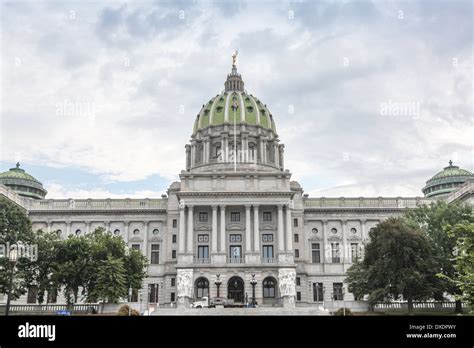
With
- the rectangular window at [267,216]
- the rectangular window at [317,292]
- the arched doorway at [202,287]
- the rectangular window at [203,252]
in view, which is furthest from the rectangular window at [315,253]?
the arched doorway at [202,287]

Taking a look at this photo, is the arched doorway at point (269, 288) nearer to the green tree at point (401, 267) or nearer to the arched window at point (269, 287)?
the arched window at point (269, 287)

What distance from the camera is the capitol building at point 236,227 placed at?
242 ft

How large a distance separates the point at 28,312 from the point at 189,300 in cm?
2489

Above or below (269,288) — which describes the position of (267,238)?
above

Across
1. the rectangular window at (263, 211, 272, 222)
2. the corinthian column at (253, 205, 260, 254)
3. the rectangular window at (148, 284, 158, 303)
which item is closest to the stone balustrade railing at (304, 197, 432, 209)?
the rectangular window at (263, 211, 272, 222)

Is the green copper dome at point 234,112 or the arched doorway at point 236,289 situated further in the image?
the green copper dome at point 234,112

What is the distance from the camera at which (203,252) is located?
78.1 meters

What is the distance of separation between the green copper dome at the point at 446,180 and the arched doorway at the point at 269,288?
1842 inches

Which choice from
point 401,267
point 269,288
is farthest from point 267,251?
point 401,267

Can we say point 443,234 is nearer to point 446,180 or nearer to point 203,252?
point 203,252

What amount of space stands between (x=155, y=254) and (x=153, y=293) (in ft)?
21.5
